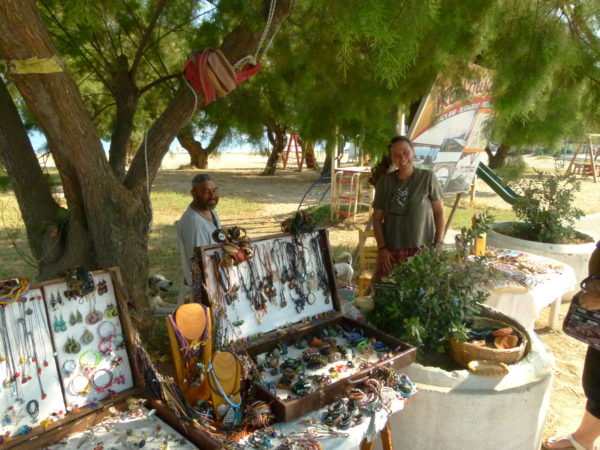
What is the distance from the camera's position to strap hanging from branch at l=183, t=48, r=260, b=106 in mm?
2035

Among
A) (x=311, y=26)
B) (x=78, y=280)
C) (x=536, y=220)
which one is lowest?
(x=536, y=220)

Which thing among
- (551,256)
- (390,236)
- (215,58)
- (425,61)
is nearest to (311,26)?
(425,61)

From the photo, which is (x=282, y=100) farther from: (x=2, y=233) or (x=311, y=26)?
(x=2, y=233)

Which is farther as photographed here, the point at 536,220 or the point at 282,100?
the point at 536,220

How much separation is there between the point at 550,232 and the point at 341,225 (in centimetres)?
397

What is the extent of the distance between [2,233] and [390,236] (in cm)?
633

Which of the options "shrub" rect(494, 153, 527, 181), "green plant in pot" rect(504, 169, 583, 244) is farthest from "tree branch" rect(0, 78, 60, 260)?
"shrub" rect(494, 153, 527, 181)

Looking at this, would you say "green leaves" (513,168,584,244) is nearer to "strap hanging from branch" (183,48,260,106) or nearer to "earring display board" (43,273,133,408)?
"strap hanging from branch" (183,48,260,106)

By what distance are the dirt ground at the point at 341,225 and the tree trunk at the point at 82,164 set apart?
8.92ft

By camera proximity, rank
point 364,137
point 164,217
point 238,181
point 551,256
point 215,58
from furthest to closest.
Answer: point 238,181 → point 164,217 → point 551,256 → point 364,137 → point 215,58

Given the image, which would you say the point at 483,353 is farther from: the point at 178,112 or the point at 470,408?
the point at 178,112

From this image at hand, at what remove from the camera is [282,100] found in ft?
11.0

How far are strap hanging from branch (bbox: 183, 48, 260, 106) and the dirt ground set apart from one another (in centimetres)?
264

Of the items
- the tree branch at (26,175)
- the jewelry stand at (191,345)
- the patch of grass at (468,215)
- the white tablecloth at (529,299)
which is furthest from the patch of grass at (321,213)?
the jewelry stand at (191,345)
